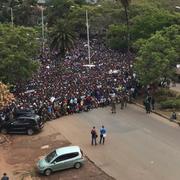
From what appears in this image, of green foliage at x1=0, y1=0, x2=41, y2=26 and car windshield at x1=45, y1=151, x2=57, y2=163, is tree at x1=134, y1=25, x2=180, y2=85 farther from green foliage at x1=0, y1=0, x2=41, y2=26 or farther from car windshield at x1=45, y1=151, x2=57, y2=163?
green foliage at x1=0, y1=0, x2=41, y2=26

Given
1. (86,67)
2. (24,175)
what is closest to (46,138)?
(24,175)

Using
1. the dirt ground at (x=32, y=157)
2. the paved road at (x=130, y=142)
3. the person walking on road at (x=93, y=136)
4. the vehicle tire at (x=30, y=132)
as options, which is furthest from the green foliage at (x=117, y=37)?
the person walking on road at (x=93, y=136)

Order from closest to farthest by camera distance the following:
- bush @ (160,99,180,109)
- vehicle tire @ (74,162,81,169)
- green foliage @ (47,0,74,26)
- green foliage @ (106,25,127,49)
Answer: vehicle tire @ (74,162,81,169) → bush @ (160,99,180,109) → green foliage @ (106,25,127,49) → green foliage @ (47,0,74,26)

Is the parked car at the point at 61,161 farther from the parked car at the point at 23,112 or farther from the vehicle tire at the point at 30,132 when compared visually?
the parked car at the point at 23,112

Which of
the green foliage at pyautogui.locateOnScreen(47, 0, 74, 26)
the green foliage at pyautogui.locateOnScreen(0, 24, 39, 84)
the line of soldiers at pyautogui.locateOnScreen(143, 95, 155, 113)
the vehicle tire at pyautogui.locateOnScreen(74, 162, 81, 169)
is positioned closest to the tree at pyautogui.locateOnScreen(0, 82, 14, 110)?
the green foliage at pyautogui.locateOnScreen(0, 24, 39, 84)

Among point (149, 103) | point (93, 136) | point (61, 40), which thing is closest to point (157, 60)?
point (149, 103)

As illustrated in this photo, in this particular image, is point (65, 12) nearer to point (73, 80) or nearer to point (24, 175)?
point (73, 80)
